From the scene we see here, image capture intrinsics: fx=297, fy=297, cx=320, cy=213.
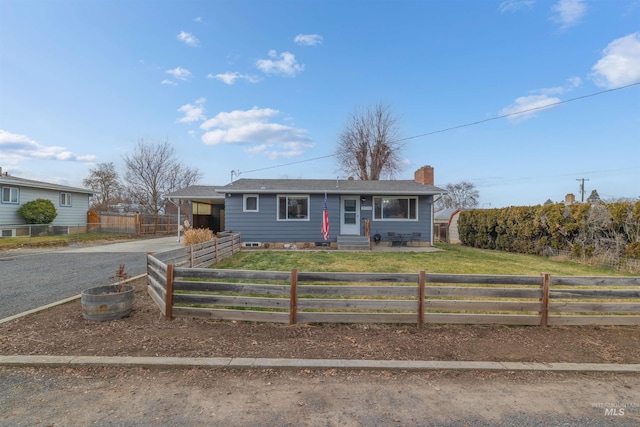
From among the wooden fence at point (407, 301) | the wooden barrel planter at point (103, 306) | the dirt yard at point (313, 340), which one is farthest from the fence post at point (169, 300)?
the wooden barrel planter at point (103, 306)

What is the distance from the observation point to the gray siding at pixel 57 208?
56.1 ft

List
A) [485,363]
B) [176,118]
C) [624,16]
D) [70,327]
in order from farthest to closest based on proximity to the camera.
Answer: [176,118] < [624,16] < [70,327] < [485,363]

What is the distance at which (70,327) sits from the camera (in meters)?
4.20

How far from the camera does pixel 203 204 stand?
20.6m

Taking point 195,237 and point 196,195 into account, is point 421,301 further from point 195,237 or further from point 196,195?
point 196,195

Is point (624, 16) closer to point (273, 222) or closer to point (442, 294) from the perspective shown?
point (442, 294)

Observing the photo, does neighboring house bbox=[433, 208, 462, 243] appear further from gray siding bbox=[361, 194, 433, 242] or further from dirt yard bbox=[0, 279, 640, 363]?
dirt yard bbox=[0, 279, 640, 363]

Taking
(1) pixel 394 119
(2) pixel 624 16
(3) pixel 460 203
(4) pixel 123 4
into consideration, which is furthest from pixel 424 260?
(3) pixel 460 203

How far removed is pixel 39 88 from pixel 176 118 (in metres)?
5.38

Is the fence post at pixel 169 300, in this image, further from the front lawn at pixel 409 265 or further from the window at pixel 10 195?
the window at pixel 10 195

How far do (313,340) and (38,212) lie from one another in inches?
870

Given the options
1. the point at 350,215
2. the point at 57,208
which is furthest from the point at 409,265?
the point at 57,208

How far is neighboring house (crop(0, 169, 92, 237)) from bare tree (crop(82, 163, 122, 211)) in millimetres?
10928

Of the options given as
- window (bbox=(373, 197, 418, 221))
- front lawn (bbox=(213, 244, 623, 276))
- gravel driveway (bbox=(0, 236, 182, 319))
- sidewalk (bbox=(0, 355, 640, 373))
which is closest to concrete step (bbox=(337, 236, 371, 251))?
window (bbox=(373, 197, 418, 221))
